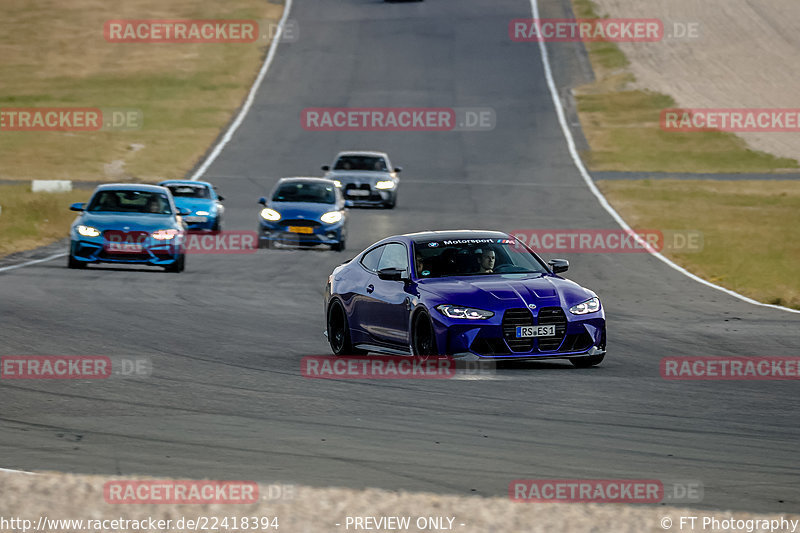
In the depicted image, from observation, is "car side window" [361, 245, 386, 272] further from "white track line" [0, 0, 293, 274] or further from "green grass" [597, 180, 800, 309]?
"white track line" [0, 0, 293, 274]

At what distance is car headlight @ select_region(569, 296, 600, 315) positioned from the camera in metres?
13.9

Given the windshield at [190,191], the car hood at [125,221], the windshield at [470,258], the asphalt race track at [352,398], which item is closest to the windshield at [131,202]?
the car hood at [125,221]

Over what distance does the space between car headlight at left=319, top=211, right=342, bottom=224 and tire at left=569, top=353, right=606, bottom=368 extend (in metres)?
16.1

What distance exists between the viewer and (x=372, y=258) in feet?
51.2

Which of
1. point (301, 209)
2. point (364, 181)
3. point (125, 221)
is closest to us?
point (125, 221)

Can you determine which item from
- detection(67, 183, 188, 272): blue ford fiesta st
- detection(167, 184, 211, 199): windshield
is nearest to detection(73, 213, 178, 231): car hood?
detection(67, 183, 188, 272): blue ford fiesta st

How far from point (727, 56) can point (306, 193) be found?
146 feet

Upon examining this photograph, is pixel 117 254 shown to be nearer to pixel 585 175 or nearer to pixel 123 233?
pixel 123 233

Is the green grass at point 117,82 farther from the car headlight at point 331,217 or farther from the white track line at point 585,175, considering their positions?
the car headlight at point 331,217

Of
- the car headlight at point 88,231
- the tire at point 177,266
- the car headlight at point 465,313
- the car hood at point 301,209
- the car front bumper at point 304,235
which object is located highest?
the car headlight at point 465,313

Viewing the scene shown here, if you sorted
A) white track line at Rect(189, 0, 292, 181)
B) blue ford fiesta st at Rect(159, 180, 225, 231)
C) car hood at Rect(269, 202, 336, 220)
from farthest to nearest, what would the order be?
white track line at Rect(189, 0, 292, 181)
blue ford fiesta st at Rect(159, 180, 225, 231)
car hood at Rect(269, 202, 336, 220)

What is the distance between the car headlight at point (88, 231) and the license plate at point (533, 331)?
12.4 meters

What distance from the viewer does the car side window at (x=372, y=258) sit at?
15.5 m

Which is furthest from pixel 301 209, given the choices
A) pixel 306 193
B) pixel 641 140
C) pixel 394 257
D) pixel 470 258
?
pixel 641 140
